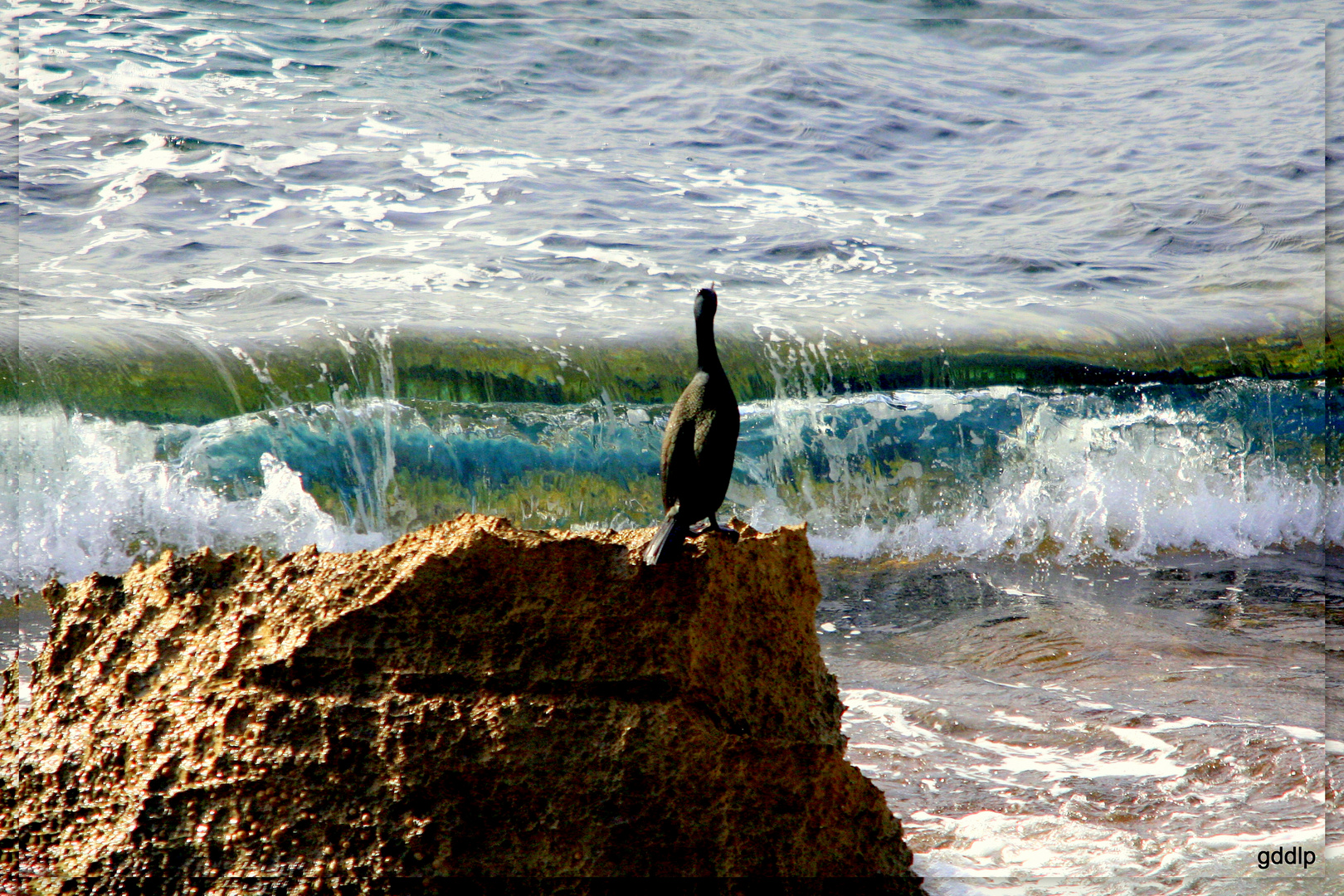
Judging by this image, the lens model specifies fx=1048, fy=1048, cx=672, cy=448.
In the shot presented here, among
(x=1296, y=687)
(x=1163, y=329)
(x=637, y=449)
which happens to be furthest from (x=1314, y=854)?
(x=1163, y=329)

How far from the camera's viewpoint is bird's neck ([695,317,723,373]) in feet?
9.13

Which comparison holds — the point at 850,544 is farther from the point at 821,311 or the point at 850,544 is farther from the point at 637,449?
the point at 821,311

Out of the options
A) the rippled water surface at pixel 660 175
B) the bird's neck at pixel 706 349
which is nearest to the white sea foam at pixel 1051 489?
the rippled water surface at pixel 660 175

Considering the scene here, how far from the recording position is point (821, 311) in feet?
27.4

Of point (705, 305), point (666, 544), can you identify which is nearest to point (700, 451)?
point (666, 544)

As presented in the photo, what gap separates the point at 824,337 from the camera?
A: 7.82m

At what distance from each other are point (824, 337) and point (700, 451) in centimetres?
538

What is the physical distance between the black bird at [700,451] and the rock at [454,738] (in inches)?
4.6

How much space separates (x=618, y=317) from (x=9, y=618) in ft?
14.6

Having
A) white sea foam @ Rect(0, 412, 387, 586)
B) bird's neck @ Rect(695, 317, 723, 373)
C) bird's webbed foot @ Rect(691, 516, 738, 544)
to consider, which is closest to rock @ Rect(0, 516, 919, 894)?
bird's webbed foot @ Rect(691, 516, 738, 544)

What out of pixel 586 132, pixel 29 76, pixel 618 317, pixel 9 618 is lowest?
pixel 9 618

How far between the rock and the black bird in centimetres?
12

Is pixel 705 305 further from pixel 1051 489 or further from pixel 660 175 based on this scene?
pixel 660 175

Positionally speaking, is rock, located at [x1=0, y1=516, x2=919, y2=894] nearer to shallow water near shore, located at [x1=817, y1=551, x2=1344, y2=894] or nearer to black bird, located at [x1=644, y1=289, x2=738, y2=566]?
black bird, located at [x1=644, y1=289, x2=738, y2=566]
